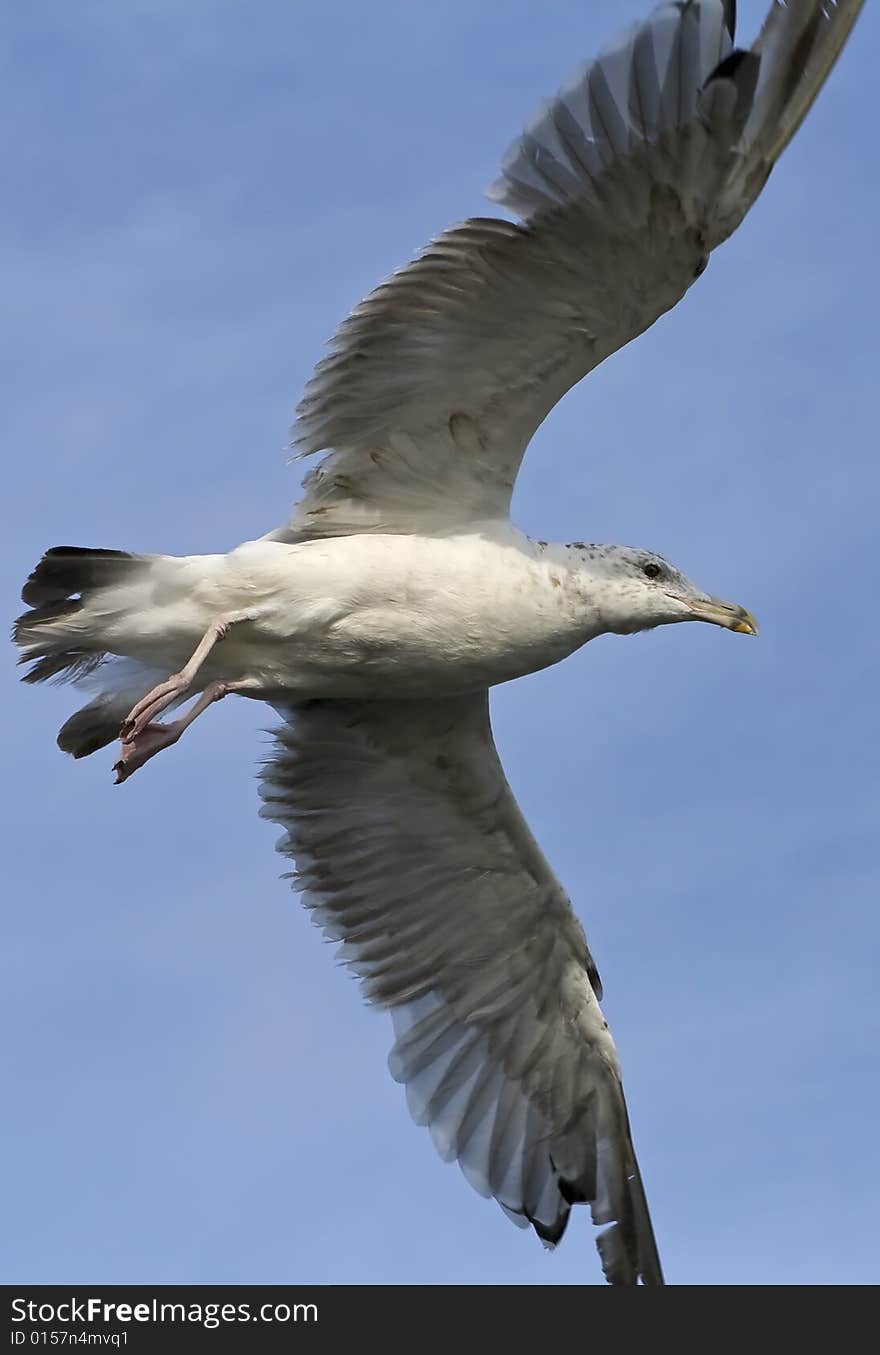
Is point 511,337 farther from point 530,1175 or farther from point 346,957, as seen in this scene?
point 530,1175

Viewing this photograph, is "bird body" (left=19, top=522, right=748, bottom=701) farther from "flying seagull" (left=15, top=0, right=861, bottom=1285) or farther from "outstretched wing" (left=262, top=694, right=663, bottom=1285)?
"outstretched wing" (left=262, top=694, right=663, bottom=1285)

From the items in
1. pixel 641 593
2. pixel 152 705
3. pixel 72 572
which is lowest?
pixel 152 705

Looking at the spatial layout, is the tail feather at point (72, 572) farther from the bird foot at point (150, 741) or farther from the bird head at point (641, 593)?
the bird head at point (641, 593)

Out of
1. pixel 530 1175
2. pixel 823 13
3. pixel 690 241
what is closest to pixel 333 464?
pixel 690 241

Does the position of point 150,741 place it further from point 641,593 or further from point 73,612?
point 641,593

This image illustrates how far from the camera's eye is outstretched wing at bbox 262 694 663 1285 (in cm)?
1140

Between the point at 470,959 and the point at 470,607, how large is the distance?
219 cm

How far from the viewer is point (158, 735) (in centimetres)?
1052

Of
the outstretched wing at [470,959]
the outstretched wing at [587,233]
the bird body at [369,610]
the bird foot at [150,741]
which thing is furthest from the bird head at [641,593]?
the bird foot at [150,741]

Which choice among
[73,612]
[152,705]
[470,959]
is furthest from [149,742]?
[470,959]

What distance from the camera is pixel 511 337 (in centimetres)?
1025

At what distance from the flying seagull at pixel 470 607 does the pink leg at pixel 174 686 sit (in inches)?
0.6

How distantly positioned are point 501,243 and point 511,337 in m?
0.44

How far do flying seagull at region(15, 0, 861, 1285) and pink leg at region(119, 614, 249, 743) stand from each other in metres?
0.02
